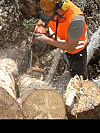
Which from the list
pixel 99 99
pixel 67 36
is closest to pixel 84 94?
pixel 99 99

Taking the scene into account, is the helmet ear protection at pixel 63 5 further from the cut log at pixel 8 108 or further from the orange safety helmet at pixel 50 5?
the cut log at pixel 8 108

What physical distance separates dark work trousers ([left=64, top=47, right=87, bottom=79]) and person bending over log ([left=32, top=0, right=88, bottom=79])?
0.02 meters

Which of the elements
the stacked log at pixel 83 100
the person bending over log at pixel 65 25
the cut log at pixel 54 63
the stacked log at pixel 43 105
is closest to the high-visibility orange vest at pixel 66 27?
the person bending over log at pixel 65 25

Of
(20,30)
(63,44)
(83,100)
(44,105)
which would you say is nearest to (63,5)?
(63,44)

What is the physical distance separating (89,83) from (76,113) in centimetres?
58

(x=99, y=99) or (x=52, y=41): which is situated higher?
(x=52, y=41)

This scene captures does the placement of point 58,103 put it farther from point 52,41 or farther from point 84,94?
point 52,41

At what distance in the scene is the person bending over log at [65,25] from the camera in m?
3.76

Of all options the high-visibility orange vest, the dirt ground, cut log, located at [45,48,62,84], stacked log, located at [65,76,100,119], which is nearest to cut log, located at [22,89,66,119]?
stacked log, located at [65,76,100,119]

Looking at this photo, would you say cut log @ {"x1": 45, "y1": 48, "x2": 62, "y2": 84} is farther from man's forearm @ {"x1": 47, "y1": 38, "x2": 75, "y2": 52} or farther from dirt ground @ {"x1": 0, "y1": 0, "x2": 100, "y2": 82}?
man's forearm @ {"x1": 47, "y1": 38, "x2": 75, "y2": 52}

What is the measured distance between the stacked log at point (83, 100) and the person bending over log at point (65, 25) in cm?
62

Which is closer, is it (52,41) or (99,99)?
(99,99)

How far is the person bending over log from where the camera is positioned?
376cm
